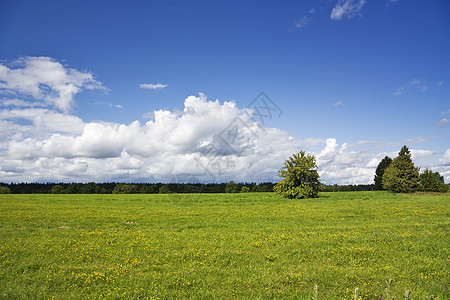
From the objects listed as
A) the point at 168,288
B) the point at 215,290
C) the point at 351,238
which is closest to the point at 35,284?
the point at 168,288

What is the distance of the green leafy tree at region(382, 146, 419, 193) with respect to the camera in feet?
201

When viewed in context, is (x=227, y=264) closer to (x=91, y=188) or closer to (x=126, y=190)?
(x=126, y=190)

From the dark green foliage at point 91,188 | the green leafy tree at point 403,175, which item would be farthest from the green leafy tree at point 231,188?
the green leafy tree at point 403,175

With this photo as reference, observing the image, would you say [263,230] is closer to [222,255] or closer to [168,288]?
[222,255]

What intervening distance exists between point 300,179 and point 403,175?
31.7 meters

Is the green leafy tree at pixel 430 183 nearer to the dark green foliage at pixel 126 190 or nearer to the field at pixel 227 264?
the field at pixel 227 264

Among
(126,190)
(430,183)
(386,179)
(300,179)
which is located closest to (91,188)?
(126,190)

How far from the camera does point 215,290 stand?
26.9 ft

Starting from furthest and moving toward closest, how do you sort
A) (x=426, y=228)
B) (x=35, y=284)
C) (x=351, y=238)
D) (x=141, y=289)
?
1. (x=426, y=228)
2. (x=351, y=238)
3. (x=35, y=284)
4. (x=141, y=289)

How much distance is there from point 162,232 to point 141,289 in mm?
8714

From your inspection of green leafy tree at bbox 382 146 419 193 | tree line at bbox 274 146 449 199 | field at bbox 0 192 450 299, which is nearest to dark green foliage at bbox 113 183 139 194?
tree line at bbox 274 146 449 199

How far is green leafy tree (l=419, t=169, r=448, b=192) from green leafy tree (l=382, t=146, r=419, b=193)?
3027 mm

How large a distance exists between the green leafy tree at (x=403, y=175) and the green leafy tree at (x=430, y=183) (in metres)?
3.03

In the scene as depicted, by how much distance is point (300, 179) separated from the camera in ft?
163
